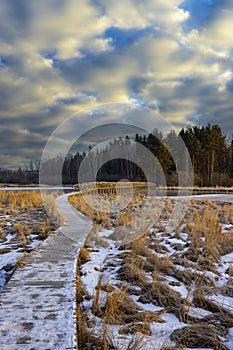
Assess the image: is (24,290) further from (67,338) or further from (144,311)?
(144,311)

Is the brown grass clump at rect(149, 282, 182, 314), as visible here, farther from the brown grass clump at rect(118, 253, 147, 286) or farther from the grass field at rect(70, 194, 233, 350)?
the brown grass clump at rect(118, 253, 147, 286)

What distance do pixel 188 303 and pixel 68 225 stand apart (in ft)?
17.8

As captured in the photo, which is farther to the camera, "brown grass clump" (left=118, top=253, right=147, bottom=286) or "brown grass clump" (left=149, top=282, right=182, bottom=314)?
"brown grass clump" (left=118, top=253, right=147, bottom=286)

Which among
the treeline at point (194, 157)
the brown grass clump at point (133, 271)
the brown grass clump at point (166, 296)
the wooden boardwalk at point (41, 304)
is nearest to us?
the wooden boardwalk at point (41, 304)

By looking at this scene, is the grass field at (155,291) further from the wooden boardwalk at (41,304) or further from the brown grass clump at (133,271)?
the wooden boardwalk at (41,304)

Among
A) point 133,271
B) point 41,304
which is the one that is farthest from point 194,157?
point 41,304

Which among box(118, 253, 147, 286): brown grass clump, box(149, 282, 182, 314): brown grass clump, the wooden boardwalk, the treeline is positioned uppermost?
the treeline

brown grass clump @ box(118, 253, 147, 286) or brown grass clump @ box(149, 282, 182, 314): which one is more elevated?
brown grass clump @ box(118, 253, 147, 286)

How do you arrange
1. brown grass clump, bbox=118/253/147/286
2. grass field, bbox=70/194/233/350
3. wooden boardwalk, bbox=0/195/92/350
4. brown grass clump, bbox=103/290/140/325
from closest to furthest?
1. wooden boardwalk, bbox=0/195/92/350
2. grass field, bbox=70/194/233/350
3. brown grass clump, bbox=103/290/140/325
4. brown grass clump, bbox=118/253/147/286

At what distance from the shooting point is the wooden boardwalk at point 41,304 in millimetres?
2904

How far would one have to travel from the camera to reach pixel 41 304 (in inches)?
144

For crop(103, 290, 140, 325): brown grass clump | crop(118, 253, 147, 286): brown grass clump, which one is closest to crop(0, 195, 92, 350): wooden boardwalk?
crop(103, 290, 140, 325): brown grass clump

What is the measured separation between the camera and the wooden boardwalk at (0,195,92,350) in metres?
2.90

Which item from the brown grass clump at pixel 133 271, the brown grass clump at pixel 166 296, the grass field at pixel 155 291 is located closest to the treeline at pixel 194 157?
the grass field at pixel 155 291
